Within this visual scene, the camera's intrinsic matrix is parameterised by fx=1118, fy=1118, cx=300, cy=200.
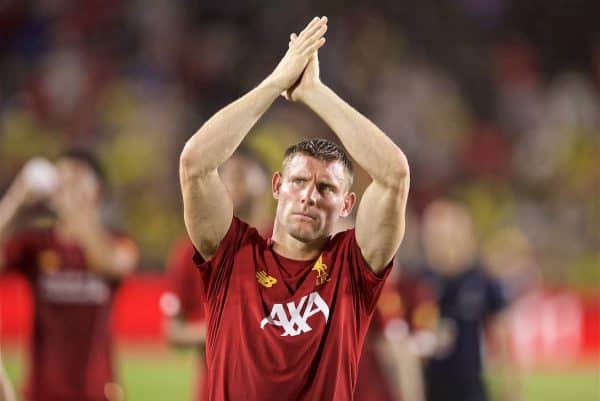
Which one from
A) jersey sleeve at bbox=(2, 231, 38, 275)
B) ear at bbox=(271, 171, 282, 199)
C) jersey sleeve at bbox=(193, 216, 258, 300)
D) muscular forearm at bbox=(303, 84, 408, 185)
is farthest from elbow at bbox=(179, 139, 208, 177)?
jersey sleeve at bbox=(2, 231, 38, 275)

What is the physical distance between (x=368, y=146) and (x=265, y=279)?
27.4 inches

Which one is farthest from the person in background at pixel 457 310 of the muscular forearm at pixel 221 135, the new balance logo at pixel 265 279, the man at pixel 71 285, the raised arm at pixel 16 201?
the muscular forearm at pixel 221 135

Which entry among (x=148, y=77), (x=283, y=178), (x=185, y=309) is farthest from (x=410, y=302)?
(x=148, y=77)

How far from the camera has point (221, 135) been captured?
4480 millimetres

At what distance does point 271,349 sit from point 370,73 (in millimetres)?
17811

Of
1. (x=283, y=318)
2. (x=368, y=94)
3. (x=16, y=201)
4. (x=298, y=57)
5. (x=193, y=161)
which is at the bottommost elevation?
(x=283, y=318)

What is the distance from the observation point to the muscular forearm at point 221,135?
4.45 metres

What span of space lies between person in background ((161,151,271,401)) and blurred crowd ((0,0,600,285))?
9.76m

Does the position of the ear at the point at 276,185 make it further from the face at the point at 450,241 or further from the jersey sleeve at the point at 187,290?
the face at the point at 450,241

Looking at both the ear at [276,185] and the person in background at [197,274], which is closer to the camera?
the ear at [276,185]

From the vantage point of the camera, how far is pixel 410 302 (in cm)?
914

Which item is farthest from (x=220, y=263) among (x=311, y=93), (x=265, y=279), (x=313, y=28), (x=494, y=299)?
(x=494, y=299)

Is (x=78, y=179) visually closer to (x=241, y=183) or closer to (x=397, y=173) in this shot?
(x=241, y=183)

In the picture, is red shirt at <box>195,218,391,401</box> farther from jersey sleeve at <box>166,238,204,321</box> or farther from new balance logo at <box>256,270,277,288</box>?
jersey sleeve at <box>166,238,204,321</box>
